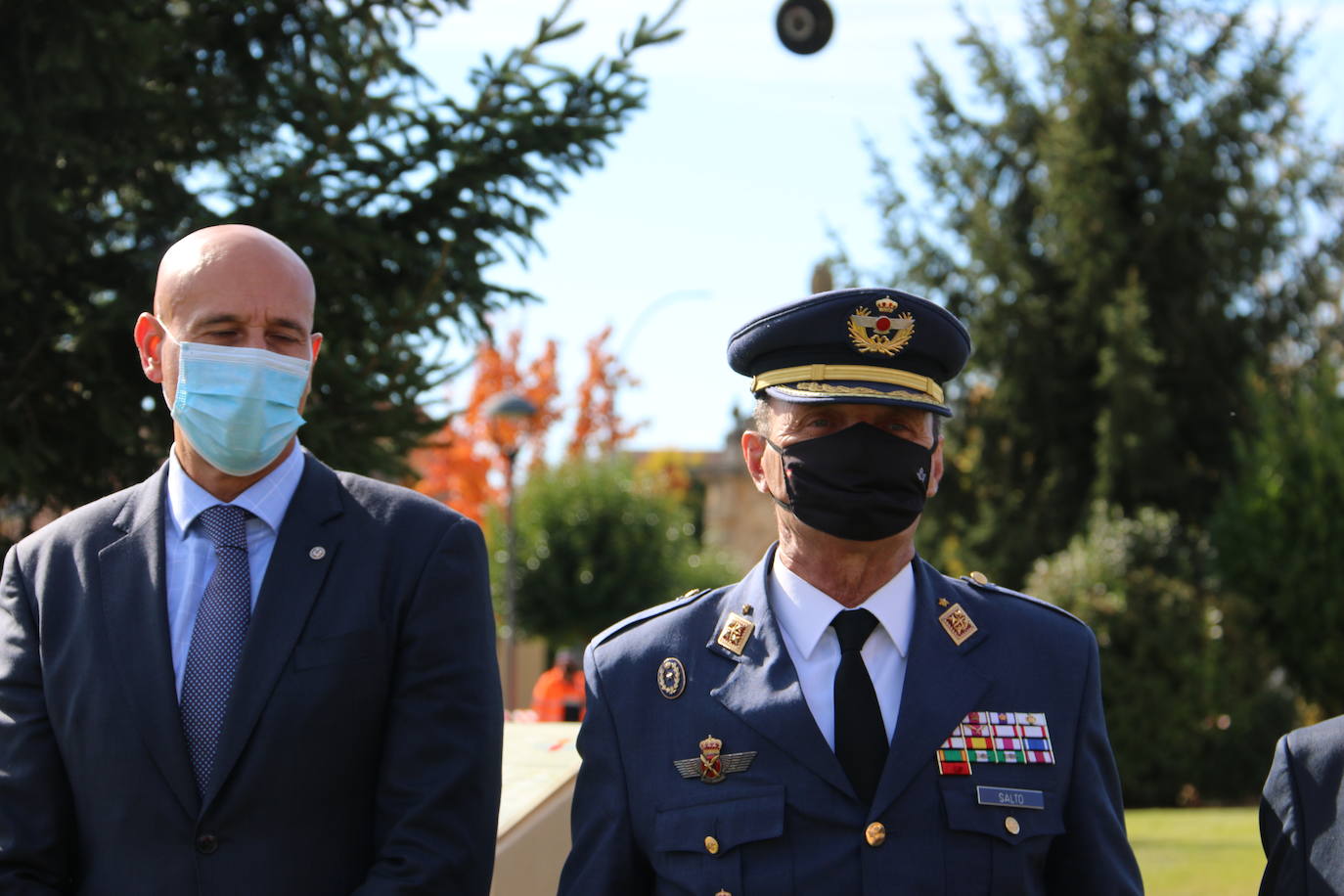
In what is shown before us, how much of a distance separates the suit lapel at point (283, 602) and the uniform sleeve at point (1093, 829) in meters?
→ 1.45

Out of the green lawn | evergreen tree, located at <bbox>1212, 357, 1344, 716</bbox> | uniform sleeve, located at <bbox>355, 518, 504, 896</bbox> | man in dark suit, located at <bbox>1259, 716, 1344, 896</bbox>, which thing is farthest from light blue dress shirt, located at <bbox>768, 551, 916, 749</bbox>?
evergreen tree, located at <bbox>1212, 357, 1344, 716</bbox>

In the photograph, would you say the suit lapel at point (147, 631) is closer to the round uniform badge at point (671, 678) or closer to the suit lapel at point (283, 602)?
the suit lapel at point (283, 602)

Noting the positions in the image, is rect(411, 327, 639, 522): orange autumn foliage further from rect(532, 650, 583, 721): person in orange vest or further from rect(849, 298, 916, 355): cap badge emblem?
rect(849, 298, 916, 355): cap badge emblem

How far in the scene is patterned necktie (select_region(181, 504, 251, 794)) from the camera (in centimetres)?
289

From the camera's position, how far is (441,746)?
9.51 ft

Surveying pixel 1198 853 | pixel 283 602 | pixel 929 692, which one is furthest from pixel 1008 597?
pixel 1198 853

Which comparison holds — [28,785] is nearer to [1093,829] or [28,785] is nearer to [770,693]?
[770,693]

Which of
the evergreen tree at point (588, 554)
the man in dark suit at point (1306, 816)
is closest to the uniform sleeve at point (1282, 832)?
the man in dark suit at point (1306, 816)

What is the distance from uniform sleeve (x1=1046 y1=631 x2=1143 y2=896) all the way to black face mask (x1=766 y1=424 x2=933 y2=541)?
1.63 ft

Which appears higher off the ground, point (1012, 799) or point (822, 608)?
point (822, 608)

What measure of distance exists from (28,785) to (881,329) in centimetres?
181

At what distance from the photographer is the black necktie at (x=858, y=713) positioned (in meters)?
2.80

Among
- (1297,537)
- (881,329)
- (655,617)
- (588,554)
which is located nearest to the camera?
(881,329)

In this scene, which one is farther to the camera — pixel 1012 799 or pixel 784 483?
pixel 784 483
